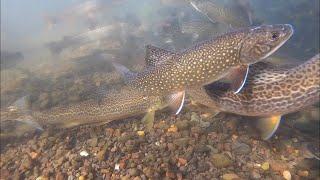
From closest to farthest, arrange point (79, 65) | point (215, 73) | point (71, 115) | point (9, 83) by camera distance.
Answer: point (215, 73) < point (71, 115) < point (9, 83) < point (79, 65)

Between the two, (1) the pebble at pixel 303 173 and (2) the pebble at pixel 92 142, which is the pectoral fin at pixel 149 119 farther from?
(1) the pebble at pixel 303 173

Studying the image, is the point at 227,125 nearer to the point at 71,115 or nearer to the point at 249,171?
the point at 249,171

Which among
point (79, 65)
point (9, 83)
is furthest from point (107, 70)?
point (9, 83)

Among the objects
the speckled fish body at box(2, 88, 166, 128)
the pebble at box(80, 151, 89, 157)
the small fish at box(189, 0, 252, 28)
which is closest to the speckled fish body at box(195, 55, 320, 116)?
the speckled fish body at box(2, 88, 166, 128)

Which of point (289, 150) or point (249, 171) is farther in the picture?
point (289, 150)

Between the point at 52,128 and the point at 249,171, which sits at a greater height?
the point at 249,171

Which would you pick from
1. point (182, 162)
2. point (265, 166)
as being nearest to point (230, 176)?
point (265, 166)

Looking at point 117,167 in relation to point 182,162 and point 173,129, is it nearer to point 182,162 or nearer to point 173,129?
point 182,162

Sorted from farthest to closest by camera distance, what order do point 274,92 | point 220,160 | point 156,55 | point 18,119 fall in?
point 18,119, point 156,55, point 220,160, point 274,92
